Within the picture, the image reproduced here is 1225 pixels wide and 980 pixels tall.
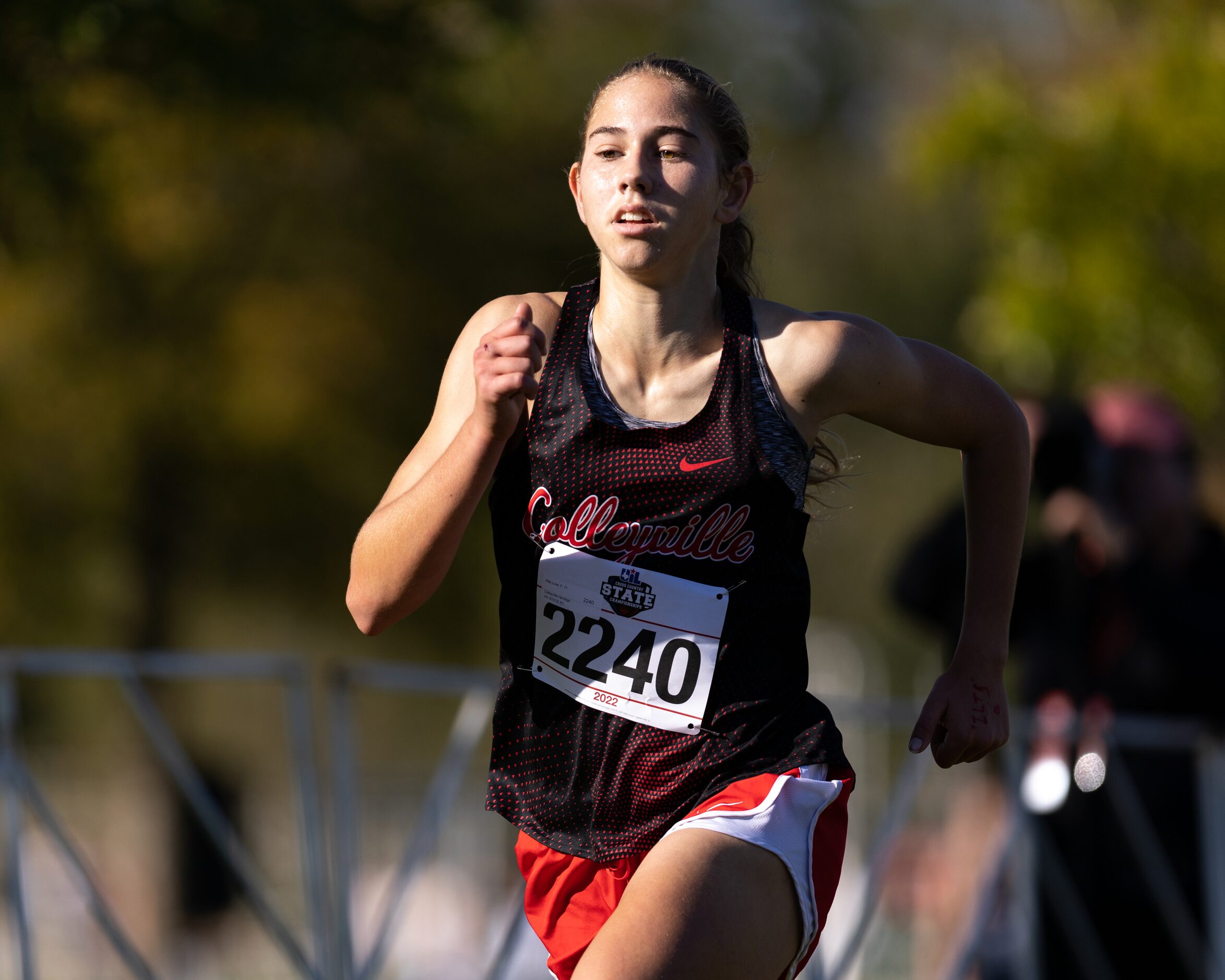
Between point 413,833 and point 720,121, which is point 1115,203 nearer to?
point 413,833

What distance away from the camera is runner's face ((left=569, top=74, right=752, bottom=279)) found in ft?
7.23

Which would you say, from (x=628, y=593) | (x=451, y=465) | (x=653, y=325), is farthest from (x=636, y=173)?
(x=628, y=593)

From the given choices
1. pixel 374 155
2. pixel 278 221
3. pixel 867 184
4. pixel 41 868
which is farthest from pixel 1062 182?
pixel 867 184

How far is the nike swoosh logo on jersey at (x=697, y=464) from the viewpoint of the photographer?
218cm

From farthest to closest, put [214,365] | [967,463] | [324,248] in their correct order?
1. [324,248]
2. [214,365]
3. [967,463]

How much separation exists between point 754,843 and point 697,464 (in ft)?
1.76

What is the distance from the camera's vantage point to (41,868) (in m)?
13.3

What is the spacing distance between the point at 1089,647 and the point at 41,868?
1111 centimetres

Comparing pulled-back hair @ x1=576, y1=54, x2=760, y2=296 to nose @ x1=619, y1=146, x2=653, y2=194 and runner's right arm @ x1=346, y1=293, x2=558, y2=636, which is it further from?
runner's right arm @ x1=346, y1=293, x2=558, y2=636

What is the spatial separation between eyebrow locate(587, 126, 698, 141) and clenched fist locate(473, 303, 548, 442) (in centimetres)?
36

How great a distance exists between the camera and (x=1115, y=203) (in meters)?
8.88

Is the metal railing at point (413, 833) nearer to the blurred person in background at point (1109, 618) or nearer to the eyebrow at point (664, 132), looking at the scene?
the blurred person in background at point (1109, 618)

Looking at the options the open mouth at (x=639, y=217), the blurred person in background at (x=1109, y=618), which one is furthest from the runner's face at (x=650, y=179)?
the blurred person in background at (x=1109, y=618)

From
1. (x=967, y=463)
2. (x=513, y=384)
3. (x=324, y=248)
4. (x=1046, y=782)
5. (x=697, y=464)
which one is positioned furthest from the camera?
(x=324, y=248)
